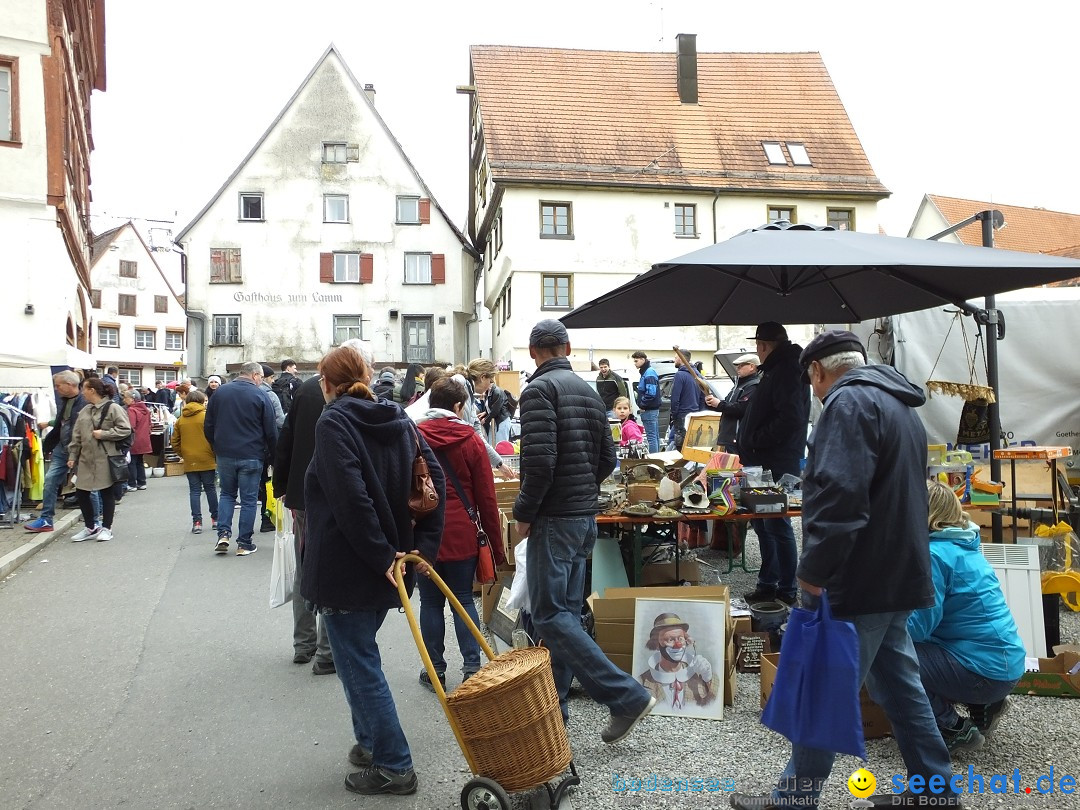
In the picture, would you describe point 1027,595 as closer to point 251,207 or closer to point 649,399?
point 649,399

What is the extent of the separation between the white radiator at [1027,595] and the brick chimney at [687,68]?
100ft

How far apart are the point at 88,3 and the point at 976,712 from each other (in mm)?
28107

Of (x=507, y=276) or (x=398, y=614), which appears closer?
(x=398, y=614)

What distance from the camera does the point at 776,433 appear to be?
619cm

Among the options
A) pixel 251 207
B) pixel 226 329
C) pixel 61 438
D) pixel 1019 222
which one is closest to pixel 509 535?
pixel 61 438

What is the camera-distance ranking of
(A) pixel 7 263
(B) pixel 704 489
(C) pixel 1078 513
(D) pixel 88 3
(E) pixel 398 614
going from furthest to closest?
(D) pixel 88 3 < (A) pixel 7 263 < (C) pixel 1078 513 < (E) pixel 398 614 < (B) pixel 704 489

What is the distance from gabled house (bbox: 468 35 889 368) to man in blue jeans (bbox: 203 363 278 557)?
746 inches

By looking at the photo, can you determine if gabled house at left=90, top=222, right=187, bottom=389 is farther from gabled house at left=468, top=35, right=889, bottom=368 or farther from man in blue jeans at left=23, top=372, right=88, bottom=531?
man in blue jeans at left=23, top=372, right=88, bottom=531

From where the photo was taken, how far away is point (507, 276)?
29938 millimetres

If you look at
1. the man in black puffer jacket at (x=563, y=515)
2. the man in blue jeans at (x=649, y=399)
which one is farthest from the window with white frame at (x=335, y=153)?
the man in black puffer jacket at (x=563, y=515)

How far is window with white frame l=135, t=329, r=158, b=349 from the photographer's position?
54906mm

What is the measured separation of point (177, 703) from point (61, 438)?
21.7 ft

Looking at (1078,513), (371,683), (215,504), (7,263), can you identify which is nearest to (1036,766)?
(371,683)

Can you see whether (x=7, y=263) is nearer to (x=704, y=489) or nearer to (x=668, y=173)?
(x=704, y=489)
